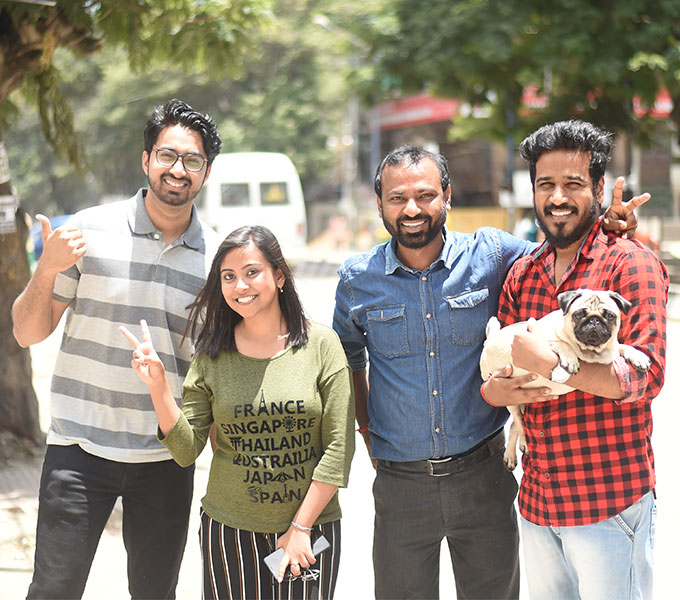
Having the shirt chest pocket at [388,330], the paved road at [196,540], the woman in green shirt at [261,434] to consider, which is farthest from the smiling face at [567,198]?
the paved road at [196,540]

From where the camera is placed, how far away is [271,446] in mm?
2818

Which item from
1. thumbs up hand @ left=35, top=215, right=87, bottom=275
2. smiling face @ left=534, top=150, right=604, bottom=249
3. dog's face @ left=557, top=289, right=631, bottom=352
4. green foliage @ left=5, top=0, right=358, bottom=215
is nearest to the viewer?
dog's face @ left=557, top=289, right=631, bottom=352

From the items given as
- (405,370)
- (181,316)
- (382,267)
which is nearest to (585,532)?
(405,370)

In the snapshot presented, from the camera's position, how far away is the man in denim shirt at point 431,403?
312 centimetres

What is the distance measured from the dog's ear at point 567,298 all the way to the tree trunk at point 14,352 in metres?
4.96

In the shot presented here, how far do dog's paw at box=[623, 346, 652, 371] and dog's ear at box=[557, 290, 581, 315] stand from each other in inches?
8.4

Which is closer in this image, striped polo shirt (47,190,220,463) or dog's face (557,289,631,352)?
dog's face (557,289,631,352)

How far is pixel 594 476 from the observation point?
260 cm

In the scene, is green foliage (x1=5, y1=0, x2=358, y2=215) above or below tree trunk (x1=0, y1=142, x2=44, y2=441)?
above

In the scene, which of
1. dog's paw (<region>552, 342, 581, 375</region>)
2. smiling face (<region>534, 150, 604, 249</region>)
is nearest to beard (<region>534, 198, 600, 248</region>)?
smiling face (<region>534, 150, 604, 249</region>)

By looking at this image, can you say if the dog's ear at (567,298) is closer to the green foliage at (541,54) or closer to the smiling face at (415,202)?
the smiling face at (415,202)

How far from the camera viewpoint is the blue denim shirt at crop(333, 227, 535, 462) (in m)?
3.13

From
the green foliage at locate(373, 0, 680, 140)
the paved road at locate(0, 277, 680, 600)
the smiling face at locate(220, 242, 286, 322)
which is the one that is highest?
the green foliage at locate(373, 0, 680, 140)

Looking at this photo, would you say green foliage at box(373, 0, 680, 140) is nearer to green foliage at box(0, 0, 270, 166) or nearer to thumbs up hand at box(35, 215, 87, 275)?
green foliage at box(0, 0, 270, 166)
